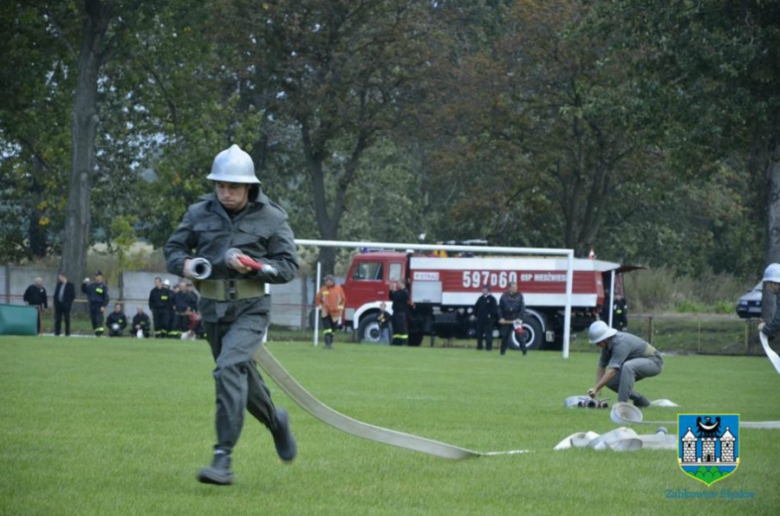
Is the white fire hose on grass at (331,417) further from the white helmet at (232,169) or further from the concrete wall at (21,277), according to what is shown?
the concrete wall at (21,277)

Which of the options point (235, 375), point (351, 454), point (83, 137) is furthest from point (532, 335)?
point (235, 375)

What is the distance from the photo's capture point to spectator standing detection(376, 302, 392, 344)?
38500mm

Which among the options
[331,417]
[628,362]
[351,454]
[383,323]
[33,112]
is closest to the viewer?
[331,417]

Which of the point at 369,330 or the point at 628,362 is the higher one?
the point at 628,362

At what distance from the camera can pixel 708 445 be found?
8.10 metres

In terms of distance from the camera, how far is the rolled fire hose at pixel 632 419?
1297 centimetres

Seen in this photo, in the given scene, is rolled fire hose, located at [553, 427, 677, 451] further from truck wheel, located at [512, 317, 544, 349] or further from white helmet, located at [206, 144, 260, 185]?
truck wheel, located at [512, 317, 544, 349]

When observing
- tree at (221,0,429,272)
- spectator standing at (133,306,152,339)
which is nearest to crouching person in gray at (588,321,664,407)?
spectator standing at (133,306,152,339)

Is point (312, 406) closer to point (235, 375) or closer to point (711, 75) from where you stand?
point (235, 375)

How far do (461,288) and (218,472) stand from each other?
109 feet

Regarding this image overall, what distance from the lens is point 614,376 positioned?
1521 centimetres

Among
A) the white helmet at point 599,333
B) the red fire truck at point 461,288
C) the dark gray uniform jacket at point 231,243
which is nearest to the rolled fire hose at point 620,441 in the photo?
the dark gray uniform jacket at point 231,243

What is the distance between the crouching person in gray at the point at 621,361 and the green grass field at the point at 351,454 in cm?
50

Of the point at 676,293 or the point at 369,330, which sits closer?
the point at 369,330
